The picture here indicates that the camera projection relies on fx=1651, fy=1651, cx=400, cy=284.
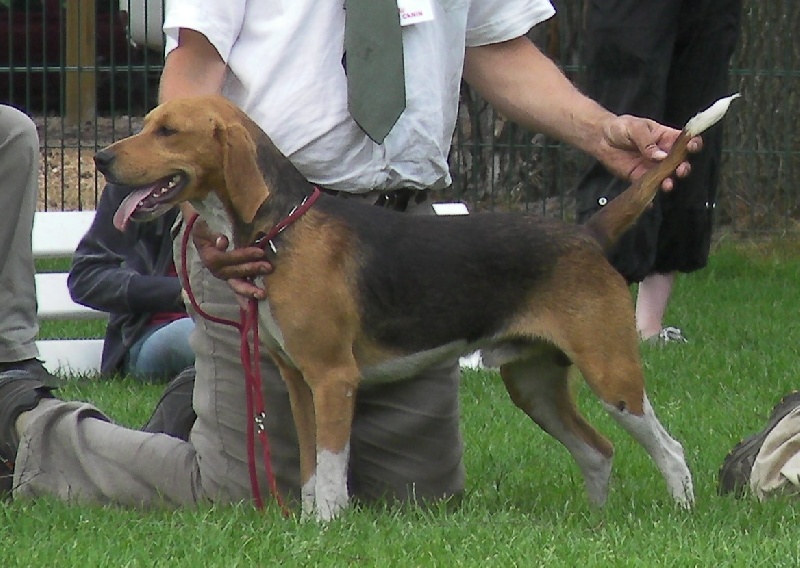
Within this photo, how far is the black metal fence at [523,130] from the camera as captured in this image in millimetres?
11945

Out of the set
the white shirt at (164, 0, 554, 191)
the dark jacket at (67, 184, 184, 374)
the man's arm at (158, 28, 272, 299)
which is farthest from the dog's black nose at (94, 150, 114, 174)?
the dark jacket at (67, 184, 184, 374)

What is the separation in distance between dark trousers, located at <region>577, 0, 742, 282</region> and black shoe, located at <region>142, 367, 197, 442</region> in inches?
111

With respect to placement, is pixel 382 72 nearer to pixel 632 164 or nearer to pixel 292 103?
pixel 292 103

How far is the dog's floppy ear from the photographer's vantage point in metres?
4.38

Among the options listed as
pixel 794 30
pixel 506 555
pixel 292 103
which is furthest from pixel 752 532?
pixel 794 30

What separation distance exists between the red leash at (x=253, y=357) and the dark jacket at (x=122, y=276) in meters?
2.26

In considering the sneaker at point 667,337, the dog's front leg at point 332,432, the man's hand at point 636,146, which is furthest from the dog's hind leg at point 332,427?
the sneaker at point 667,337

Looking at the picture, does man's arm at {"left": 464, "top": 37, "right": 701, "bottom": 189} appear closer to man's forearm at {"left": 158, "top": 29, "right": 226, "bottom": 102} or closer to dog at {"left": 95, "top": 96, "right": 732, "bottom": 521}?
dog at {"left": 95, "top": 96, "right": 732, "bottom": 521}

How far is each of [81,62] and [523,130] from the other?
3.27m

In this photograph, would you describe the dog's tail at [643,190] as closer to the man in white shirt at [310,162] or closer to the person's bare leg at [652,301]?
the man in white shirt at [310,162]

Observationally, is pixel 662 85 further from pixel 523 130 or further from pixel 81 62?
pixel 81 62

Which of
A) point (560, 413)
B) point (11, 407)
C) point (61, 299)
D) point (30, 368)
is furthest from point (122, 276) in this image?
point (560, 413)

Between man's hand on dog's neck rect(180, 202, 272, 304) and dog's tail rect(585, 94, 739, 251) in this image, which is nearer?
man's hand on dog's neck rect(180, 202, 272, 304)

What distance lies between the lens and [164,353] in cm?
757
